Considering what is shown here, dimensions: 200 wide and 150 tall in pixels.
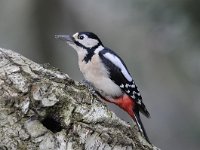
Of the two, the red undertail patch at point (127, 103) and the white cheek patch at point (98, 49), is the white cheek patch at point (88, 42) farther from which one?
the red undertail patch at point (127, 103)

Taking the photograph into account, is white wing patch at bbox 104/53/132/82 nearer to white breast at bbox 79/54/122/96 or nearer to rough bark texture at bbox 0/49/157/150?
white breast at bbox 79/54/122/96

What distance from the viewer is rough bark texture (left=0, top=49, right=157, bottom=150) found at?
3968mm

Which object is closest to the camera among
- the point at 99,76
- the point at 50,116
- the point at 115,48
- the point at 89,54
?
the point at 50,116

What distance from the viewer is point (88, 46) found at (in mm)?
5574

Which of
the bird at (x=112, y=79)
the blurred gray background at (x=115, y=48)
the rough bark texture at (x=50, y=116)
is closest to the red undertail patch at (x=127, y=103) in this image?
the bird at (x=112, y=79)

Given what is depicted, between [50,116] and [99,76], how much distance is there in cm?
135

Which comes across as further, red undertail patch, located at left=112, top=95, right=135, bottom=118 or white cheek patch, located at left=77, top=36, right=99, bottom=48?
white cheek patch, located at left=77, top=36, right=99, bottom=48

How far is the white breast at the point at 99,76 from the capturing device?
5.36 metres

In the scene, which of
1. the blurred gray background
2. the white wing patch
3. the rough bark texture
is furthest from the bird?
the blurred gray background

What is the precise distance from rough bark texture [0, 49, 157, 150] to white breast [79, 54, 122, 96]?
1117 mm

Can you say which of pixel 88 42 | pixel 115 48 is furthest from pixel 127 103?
pixel 115 48

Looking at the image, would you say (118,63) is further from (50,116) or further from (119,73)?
(50,116)

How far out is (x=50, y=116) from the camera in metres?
4.08

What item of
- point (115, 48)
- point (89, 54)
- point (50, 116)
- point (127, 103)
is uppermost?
point (115, 48)
